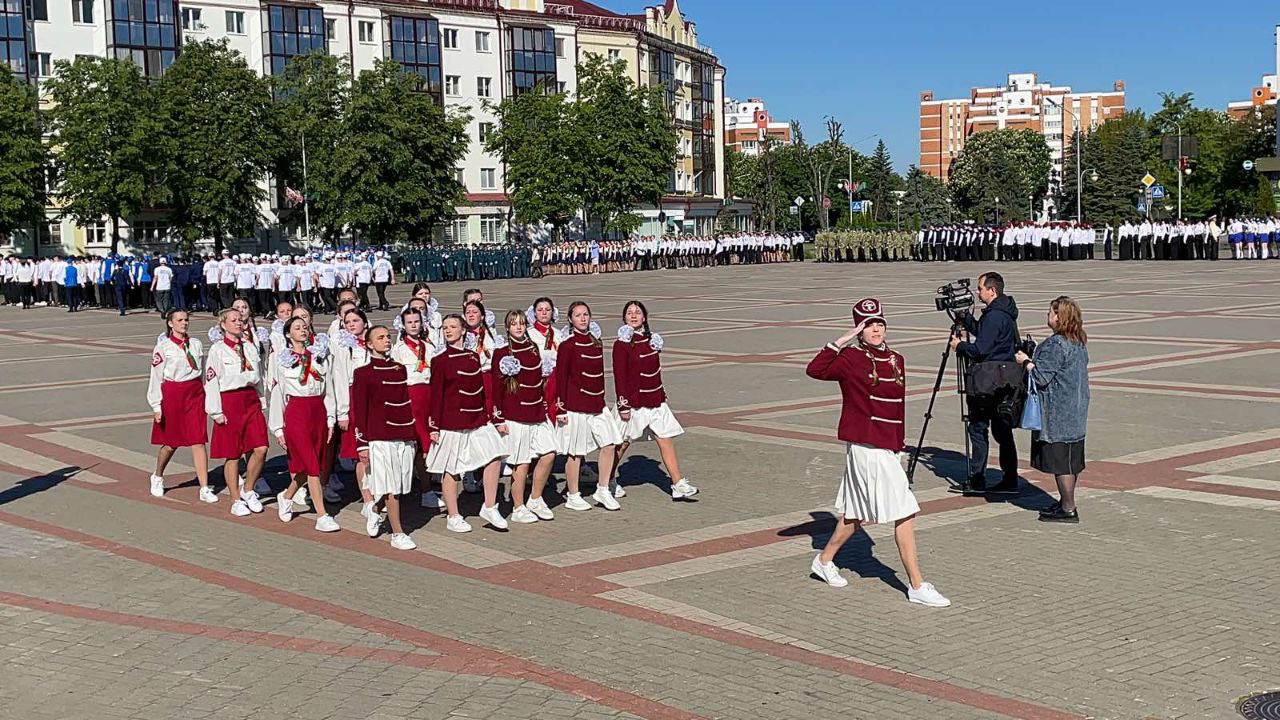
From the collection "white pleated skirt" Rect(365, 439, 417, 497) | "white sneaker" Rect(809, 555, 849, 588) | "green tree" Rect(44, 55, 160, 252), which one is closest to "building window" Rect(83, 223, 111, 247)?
"green tree" Rect(44, 55, 160, 252)

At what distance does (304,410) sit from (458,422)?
132 cm

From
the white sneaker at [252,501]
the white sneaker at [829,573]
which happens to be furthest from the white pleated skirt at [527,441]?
the white sneaker at [829,573]

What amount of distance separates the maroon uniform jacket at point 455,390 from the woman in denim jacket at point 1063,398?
4110 mm

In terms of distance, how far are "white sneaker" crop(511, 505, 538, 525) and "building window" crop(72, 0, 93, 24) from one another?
6596 cm

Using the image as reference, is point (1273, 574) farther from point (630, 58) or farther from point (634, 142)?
point (630, 58)

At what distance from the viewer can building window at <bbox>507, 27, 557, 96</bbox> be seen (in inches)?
3420

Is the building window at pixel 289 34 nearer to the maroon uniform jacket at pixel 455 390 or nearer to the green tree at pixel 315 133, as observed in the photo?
the green tree at pixel 315 133

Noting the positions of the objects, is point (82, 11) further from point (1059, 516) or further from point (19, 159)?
point (1059, 516)

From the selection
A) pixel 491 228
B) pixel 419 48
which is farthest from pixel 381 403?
pixel 491 228

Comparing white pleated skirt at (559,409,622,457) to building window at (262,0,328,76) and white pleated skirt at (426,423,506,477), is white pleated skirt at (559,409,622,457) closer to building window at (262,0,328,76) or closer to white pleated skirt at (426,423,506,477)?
white pleated skirt at (426,423,506,477)

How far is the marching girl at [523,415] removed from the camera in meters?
11.1

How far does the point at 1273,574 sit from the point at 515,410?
5389 mm

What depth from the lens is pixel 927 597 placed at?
855 cm

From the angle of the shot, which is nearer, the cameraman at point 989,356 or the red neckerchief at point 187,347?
the cameraman at point 989,356
